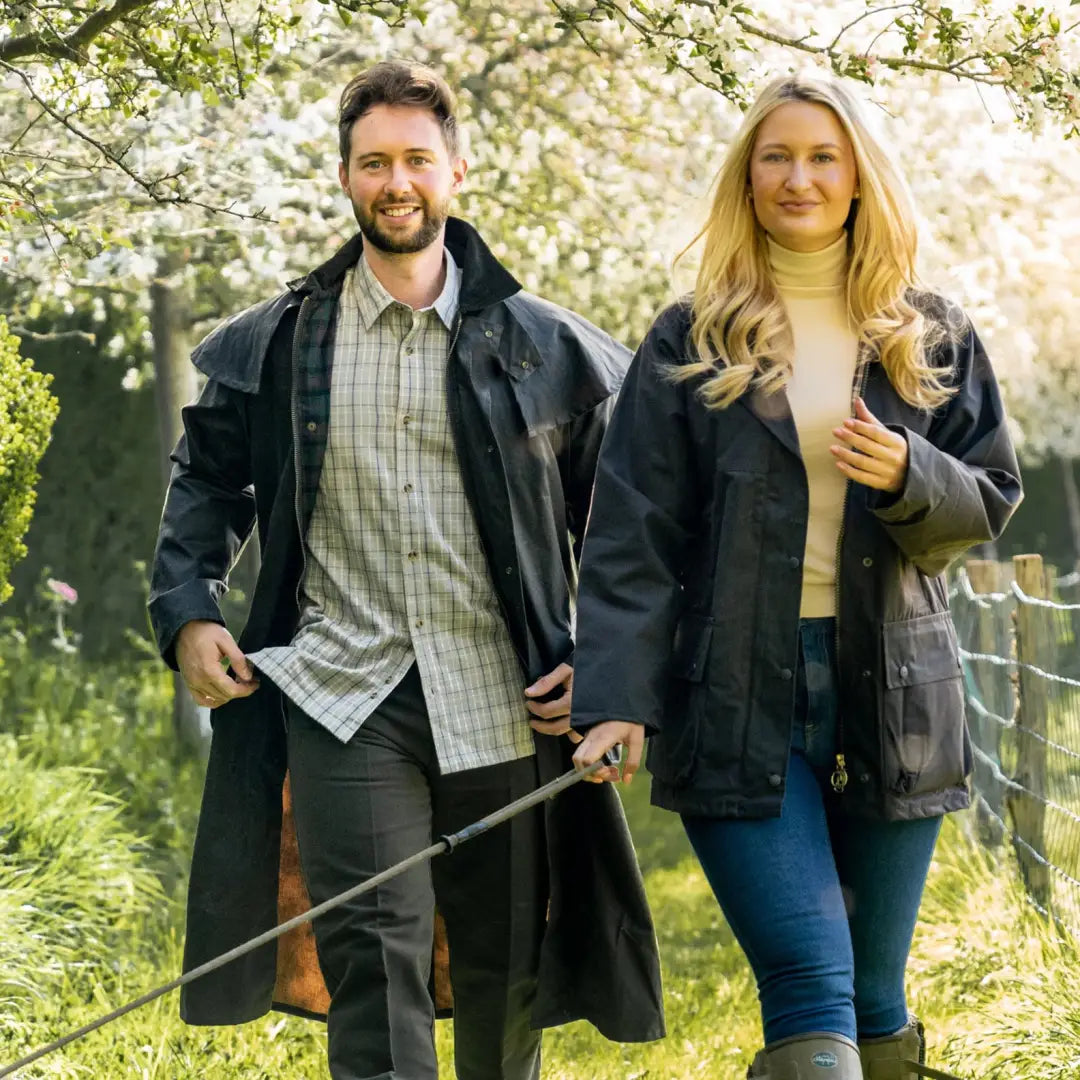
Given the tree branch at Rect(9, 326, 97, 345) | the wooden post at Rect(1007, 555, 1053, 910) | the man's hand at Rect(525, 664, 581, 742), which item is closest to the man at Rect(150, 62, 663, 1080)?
the man's hand at Rect(525, 664, 581, 742)

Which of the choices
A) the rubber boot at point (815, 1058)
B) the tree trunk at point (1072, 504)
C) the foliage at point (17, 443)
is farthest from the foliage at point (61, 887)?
the tree trunk at point (1072, 504)

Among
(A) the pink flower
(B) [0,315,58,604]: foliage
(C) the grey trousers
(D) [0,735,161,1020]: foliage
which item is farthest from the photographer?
(A) the pink flower

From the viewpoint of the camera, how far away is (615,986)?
153 inches

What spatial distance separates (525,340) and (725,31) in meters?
1.12

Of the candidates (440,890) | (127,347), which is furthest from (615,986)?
(127,347)

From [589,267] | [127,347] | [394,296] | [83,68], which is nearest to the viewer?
[394,296]

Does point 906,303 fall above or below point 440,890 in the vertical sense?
above

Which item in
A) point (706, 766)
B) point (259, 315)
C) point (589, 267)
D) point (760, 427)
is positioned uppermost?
point (589, 267)

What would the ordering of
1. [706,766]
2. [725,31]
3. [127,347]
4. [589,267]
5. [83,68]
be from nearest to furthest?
[706,766]
[725,31]
[83,68]
[127,347]
[589,267]

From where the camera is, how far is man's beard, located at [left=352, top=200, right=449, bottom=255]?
3770mm

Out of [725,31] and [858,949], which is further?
[725,31]

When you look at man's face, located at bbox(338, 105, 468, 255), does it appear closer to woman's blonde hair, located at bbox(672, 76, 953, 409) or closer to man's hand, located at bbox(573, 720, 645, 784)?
woman's blonde hair, located at bbox(672, 76, 953, 409)

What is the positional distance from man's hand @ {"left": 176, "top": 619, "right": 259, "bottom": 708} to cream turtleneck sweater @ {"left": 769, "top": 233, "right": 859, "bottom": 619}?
1224 mm

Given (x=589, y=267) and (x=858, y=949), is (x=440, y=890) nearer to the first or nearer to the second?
(x=858, y=949)
